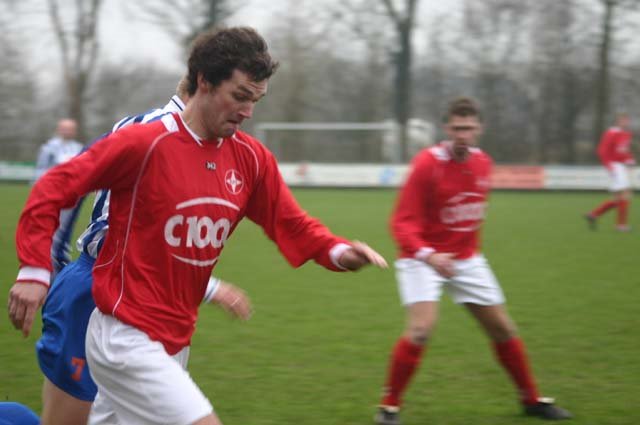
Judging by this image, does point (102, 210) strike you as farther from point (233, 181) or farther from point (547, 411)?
point (547, 411)

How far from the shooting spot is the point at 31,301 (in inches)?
95.8

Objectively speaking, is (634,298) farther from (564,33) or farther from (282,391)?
(564,33)

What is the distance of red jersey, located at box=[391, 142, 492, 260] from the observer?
183 inches

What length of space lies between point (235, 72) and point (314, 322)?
4742mm

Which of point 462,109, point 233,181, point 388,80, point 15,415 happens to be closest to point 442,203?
point 462,109

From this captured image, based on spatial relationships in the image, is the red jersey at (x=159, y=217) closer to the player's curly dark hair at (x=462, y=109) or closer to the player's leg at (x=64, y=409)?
the player's leg at (x=64, y=409)

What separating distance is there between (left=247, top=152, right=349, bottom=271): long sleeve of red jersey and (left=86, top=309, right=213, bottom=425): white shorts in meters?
0.60

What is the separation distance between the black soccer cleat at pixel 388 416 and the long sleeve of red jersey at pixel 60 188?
246 cm

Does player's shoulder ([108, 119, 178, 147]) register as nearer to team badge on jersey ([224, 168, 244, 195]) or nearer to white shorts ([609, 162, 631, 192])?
team badge on jersey ([224, 168, 244, 195])

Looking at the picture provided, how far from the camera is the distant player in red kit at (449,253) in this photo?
4.57 meters

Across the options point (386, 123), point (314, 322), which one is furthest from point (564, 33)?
point (314, 322)

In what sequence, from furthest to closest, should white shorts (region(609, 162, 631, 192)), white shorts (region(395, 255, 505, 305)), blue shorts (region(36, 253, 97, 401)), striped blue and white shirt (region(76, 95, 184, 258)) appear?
white shorts (region(609, 162, 631, 192)) < white shorts (region(395, 255, 505, 305)) < blue shorts (region(36, 253, 97, 401)) < striped blue and white shirt (region(76, 95, 184, 258))

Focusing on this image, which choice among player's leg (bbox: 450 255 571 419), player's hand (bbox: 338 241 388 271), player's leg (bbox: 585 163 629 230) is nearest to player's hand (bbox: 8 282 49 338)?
player's hand (bbox: 338 241 388 271)

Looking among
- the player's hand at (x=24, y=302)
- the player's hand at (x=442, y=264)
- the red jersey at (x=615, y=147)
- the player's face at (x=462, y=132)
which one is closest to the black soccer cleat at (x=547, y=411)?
the player's hand at (x=442, y=264)
